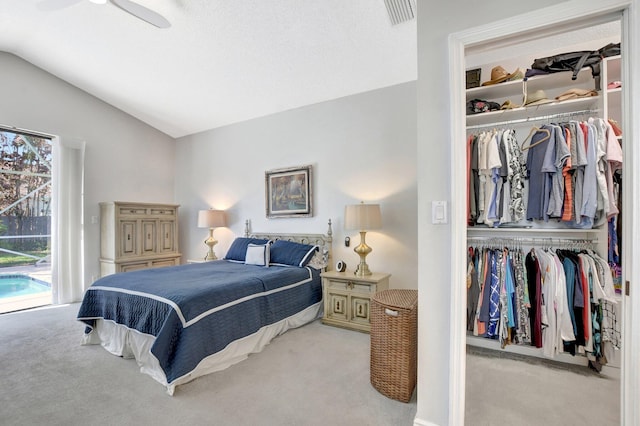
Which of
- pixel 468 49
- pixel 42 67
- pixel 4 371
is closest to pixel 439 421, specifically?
pixel 468 49

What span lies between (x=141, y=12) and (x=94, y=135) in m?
3.24

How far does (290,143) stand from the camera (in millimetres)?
4445

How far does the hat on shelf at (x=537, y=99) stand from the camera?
2453 mm

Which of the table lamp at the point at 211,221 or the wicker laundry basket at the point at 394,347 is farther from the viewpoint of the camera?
the table lamp at the point at 211,221

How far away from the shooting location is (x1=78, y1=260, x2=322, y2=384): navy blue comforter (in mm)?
2178

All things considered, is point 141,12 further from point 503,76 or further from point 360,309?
point 360,309

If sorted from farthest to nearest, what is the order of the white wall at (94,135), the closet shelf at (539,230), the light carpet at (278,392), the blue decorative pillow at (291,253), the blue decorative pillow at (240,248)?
the blue decorative pillow at (240,248) → the white wall at (94,135) → the blue decorative pillow at (291,253) → the closet shelf at (539,230) → the light carpet at (278,392)

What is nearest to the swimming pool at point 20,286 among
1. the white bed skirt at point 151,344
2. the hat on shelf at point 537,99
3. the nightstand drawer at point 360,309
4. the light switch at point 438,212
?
the white bed skirt at point 151,344

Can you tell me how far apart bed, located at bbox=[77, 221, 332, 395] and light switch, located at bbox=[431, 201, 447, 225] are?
1843 millimetres

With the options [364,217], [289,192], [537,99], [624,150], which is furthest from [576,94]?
[289,192]

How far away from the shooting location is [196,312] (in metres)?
2.30

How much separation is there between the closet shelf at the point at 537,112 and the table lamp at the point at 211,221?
12.4 feet

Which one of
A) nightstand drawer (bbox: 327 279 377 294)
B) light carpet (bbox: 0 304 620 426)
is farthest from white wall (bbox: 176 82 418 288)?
light carpet (bbox: 0 304 620 426)

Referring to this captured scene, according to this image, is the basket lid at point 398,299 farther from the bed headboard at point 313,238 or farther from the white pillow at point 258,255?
the white pillow at point 258,255
